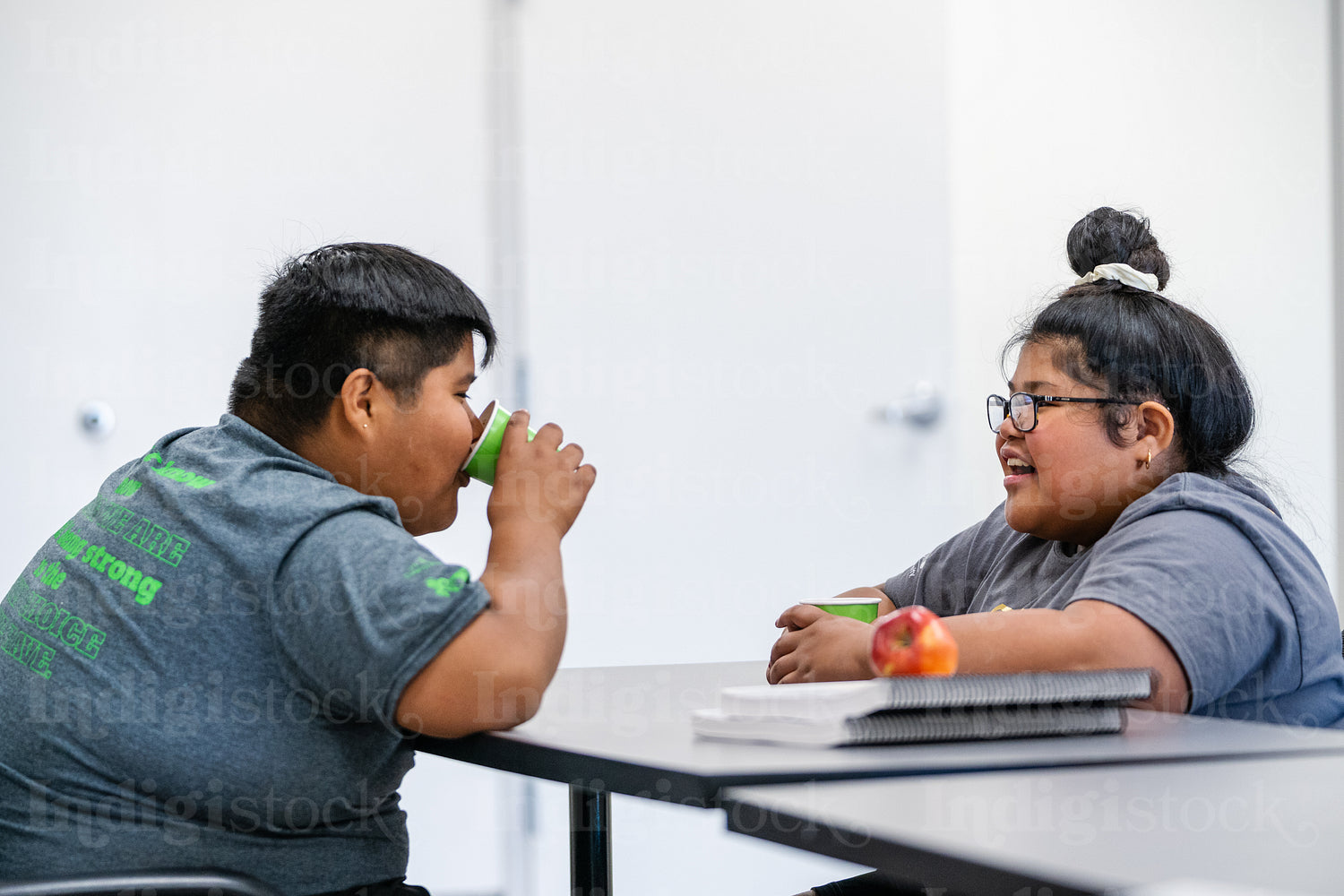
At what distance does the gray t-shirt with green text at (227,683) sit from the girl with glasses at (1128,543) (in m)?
0.42

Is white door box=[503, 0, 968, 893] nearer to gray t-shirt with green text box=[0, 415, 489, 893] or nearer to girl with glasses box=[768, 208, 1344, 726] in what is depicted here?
girl with glasses box=[768, 208, 1344, 726]

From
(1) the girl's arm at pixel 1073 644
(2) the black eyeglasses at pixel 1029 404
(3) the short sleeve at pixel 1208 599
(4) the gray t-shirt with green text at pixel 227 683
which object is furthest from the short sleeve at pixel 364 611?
(2) the black eyeglasses at pixel 1029 404

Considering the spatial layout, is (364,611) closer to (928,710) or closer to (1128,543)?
(928,710)

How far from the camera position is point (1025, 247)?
283 centimetres

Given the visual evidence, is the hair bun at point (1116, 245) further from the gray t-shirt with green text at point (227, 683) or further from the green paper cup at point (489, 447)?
the gray t-shirt with green text at point (227, 683)

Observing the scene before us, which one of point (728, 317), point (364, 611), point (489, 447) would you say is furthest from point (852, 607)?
point (728, 317)

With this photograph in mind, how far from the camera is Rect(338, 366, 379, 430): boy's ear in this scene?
1208mm

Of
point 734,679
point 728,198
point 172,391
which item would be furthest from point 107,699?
point 728,198

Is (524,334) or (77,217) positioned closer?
(77,217)

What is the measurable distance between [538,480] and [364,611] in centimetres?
30

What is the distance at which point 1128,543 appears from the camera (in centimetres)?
120

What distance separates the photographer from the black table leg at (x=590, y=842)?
50.3 inches

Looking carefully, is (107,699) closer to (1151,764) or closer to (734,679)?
(734,679)

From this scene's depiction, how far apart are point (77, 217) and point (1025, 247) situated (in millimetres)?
1981
